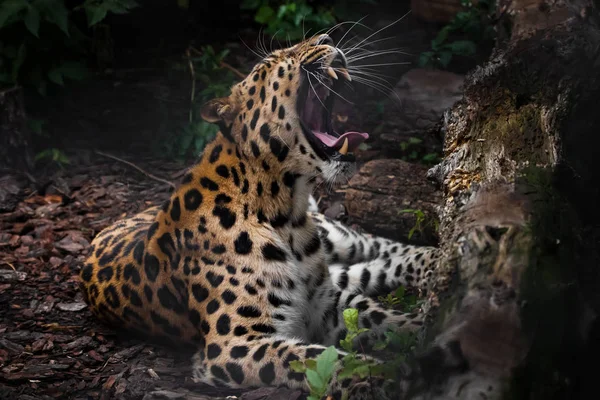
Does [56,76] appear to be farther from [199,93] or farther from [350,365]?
[350,365]

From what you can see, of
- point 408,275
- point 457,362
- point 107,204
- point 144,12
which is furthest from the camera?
point 144,12

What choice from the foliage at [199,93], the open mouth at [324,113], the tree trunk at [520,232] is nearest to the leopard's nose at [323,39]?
the open mouth at [324,113]

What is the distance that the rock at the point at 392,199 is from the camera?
711cm

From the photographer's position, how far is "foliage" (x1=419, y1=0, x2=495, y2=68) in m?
9.55

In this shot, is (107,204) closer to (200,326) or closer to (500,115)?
(200,326)

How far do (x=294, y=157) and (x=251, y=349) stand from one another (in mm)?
1399

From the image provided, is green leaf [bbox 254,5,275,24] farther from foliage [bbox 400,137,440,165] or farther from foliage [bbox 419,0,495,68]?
foliage [bbox 400,137,440,165]

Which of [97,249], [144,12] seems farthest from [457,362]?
[144,12]

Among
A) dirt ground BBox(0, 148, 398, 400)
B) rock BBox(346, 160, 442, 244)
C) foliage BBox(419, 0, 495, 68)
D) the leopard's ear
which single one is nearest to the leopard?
the leopard's ear

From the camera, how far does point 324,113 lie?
5.99 meters

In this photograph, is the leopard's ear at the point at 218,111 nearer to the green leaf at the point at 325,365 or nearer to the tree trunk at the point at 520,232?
the tree trunk at the point at 520,232

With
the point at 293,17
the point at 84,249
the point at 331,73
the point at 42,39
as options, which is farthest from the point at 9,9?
the point at 331,73

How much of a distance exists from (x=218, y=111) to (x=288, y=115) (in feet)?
1.70

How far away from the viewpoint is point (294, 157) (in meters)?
5.61
